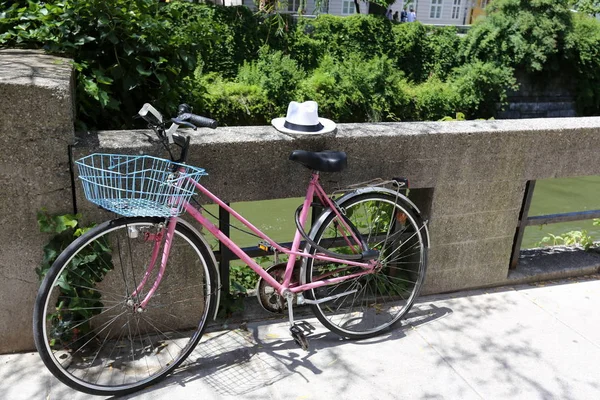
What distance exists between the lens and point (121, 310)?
305 cm

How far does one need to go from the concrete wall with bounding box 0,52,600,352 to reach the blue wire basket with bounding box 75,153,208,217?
0.44ft

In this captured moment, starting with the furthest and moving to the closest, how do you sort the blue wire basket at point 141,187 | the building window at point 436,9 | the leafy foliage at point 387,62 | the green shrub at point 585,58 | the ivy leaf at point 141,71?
1. the building window at point 436,9
2. the green shrub at point 585,58
3. the leafy foliage at point 387,62
4. the ivy leaf at point 141,71
5. the blue wire basket at point 141,187

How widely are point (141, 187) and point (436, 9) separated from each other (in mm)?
32201

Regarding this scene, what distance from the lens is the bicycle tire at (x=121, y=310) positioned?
8.61 ft

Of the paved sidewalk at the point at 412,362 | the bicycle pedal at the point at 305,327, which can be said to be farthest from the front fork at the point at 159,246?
the bicycle pedal at the point at 305,327

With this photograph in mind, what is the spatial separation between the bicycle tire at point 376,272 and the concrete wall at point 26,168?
1.40 metres

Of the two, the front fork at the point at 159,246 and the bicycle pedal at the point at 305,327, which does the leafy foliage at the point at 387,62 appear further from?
the front fork at the point at 159,246

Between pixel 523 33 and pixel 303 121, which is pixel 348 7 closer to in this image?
pixel 523 33

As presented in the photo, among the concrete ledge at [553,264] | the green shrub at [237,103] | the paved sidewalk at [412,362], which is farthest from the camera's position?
the green shrub at [237,103]

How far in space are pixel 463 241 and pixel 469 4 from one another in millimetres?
32245

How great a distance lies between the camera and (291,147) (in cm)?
308

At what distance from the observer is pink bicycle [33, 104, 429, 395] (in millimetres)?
2551

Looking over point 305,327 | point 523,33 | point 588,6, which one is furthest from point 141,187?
point 588,6

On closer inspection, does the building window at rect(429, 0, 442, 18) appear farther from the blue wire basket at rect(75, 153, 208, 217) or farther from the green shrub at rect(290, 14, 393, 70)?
the blue wire basket at rect(75, 153, 208, 217)
